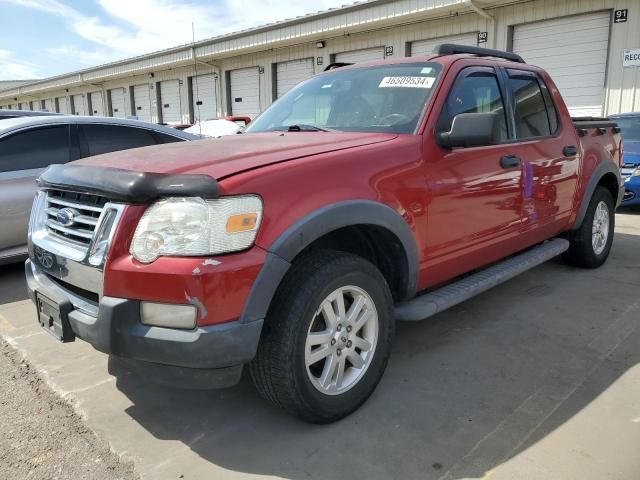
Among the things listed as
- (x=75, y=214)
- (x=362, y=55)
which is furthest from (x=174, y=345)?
(x=362, y=55)

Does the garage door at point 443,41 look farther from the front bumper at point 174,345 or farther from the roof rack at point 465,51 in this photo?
the front bumper at point 174,345

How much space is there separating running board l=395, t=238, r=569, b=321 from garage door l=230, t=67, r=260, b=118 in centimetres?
1526

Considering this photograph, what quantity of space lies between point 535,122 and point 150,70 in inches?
871

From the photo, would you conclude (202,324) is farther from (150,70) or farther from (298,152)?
(150,70)

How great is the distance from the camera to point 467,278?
3.54 m

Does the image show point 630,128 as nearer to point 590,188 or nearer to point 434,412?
point 590,188

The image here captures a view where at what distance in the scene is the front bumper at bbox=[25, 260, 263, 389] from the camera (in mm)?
2117

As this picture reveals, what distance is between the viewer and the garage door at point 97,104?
2934 centimetres

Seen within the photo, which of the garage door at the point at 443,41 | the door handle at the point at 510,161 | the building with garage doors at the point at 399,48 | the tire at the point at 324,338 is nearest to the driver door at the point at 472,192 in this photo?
the door handle at the point at 510,161

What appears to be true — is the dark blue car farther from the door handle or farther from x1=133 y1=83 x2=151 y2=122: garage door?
x1=133 y1=83 x2=151 y2=122: garage door

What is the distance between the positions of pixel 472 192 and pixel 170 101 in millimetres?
22195

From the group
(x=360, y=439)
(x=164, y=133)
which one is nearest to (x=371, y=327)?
(x=360, y=439)

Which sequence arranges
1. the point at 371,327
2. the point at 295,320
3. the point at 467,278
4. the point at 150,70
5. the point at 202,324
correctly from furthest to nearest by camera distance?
the point at 150,70, the point at 467,278, the point at 371,327, the point at 295,320, the point at 202,324

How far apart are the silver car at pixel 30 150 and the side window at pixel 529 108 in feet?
13.5
